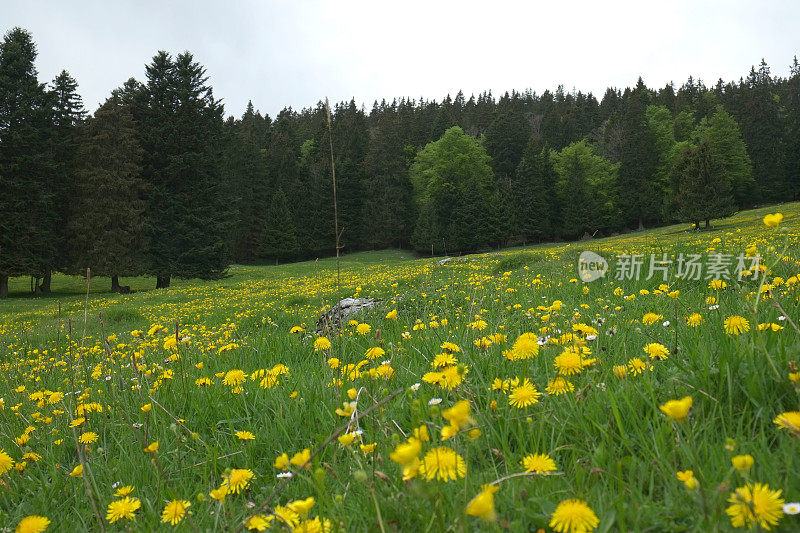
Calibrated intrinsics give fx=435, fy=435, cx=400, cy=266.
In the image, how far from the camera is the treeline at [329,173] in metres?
23.8

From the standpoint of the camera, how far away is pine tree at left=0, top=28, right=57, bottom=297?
22.4 m

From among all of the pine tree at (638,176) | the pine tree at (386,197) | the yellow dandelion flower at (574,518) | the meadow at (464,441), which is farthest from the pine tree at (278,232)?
the yellow dandelion flower at (574,518)

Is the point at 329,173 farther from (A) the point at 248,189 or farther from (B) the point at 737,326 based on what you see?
(B) the point at 737,326

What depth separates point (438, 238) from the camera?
43.6 m

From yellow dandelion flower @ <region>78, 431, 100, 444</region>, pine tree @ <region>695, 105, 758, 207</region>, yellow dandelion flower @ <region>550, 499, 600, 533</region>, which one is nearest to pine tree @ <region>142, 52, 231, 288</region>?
yellow dandelion flower @ <region>78, 431, 100, 444</region>

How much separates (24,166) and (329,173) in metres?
23.2

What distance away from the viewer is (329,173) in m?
42.0

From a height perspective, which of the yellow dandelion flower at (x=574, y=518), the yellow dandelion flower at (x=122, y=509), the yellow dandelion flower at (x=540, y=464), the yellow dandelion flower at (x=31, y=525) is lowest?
the yellow dandelion flower at (x=122, y=509)

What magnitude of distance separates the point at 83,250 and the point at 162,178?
5.96m

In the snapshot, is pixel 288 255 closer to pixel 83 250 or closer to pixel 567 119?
pixel 83 250

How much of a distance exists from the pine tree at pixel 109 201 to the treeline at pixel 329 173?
3.5 inches

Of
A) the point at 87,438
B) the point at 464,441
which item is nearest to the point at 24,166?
the point at 87,438

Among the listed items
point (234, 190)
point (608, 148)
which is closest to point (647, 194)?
point (608, 148)

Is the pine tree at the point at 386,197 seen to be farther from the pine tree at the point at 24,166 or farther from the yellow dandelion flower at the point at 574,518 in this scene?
the yellow dandelion flower at the point at 574,518
